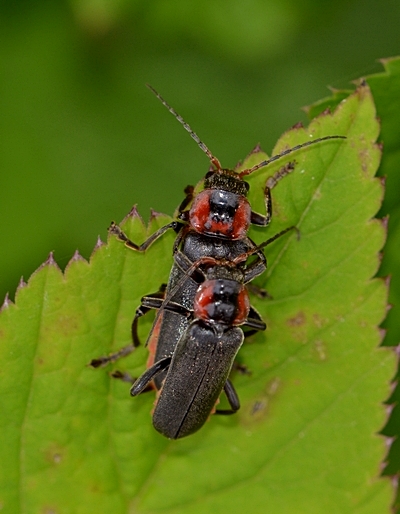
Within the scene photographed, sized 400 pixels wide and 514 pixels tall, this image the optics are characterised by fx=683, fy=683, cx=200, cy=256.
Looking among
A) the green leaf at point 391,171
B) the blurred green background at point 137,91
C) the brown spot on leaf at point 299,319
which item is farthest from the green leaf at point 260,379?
the blurred green background at point 137,91

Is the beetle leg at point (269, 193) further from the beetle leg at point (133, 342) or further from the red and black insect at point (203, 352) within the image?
the beetle leg at point (133, 342)

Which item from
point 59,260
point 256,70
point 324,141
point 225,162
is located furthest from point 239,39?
point 59,260

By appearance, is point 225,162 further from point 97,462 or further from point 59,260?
point 97,462

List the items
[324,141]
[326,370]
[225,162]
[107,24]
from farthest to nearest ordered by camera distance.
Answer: [225,162]
[107,24]
[326,370]
[324,141]

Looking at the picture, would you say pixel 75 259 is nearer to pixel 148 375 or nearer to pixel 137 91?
pixel 148 375

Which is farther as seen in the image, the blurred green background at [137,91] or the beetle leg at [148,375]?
the blurred green background at [137,91]

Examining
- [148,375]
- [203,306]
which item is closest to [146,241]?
[203,306]
